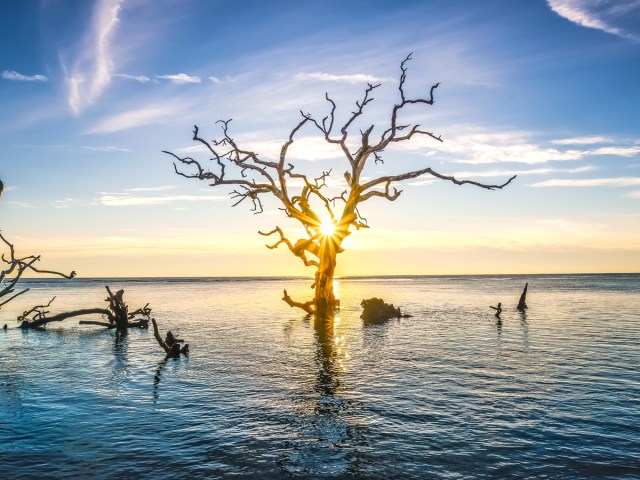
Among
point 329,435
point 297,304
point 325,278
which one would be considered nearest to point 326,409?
point 329,435

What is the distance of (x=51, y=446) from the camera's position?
11094 mm

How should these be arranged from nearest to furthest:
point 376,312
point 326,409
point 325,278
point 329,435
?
point 329,435, point 326,409, point 325,278, point 376,312

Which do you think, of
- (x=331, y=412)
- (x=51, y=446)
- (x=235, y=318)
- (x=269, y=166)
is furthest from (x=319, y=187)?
(x=51, y=446)

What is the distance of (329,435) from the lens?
11633 millimetres

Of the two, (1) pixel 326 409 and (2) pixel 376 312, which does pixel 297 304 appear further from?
(1) pixel 326 409

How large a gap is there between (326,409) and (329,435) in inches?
87.0

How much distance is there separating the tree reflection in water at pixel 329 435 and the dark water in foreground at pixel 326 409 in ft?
0.15

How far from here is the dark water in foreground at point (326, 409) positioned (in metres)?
9.95

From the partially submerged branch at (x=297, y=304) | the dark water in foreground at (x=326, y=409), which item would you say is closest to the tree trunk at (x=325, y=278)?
the partially submerged branch at (x=297, y=304)

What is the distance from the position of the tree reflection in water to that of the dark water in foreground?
0.15ft

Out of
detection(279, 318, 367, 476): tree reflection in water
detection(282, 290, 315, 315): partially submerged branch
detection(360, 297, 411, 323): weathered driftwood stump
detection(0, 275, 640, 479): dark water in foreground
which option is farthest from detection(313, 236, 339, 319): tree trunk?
detection(279, 318, 367, 476): tree reflection in water

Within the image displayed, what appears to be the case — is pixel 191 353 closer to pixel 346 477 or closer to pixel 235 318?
pixel 346 477

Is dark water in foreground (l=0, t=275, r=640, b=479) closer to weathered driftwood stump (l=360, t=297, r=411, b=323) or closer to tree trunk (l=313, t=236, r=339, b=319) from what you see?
tree trunk (l=313, t=236, r=339, b=319)

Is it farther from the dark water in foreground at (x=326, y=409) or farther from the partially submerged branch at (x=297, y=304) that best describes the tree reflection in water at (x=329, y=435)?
the partially submerged branch at (x=297, y=304)
